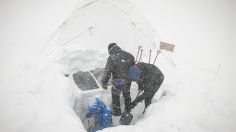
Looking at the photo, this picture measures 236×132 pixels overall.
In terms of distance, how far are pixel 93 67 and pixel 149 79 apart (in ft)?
5.90

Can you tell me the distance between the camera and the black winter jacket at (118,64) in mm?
4477

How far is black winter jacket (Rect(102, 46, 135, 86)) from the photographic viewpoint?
176 inches

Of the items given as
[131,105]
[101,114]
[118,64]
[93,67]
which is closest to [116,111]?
[131,105]

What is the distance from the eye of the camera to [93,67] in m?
5.82

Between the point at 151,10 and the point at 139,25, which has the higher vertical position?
the point at 139,25

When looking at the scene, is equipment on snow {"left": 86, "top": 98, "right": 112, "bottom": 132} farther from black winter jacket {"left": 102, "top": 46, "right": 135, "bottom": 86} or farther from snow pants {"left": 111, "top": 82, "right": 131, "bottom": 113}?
black winter jacket {"left": 102, "top": 46, "right": 135, "bottom": 86}

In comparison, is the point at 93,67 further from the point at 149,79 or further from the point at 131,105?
the point at 149,79

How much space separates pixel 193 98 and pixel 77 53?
3.07m

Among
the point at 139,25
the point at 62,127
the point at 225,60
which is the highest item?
the point at 139,25

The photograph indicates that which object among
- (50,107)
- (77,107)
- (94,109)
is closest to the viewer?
(50,107)

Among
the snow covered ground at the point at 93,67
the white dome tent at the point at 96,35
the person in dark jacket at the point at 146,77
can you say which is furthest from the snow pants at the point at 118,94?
the white dome tent at the point at 96,35

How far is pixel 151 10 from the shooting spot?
1375cm

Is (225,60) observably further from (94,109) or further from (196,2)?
(196,2)

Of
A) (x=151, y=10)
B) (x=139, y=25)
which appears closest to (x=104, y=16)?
(x=139, y=25)
